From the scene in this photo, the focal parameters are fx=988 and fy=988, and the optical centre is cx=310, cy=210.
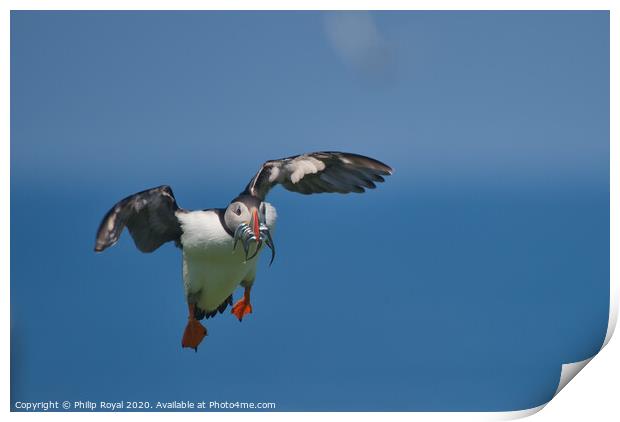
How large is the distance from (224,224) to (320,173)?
0.37 m

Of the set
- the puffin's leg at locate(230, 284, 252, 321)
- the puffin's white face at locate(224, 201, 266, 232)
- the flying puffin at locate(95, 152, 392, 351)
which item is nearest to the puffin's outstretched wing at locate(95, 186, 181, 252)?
the flying puffin at locate(95, 152, 392, 351)

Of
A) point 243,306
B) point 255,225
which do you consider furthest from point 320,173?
point 243,306

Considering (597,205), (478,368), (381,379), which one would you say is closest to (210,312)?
(381,379)

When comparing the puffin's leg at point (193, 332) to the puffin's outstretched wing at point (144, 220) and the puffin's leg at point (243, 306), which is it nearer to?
the puffin's leg at point (243, 306)

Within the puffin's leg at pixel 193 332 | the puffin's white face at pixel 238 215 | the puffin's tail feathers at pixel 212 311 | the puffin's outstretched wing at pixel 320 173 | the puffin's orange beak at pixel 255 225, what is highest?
the puffin's outstretched wing at pixel 320 173

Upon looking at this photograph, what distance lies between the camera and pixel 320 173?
337 centimetres

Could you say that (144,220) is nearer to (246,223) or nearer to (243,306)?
(246,223)

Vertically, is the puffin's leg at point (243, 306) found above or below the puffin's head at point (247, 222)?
below

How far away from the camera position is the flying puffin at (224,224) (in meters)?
3.28

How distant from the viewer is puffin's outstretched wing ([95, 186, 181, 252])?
129 inches

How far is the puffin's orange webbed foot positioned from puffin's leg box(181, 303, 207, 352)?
0.12 metres

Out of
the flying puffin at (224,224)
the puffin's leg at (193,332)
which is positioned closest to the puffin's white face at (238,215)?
the flying puffin at (224,224)

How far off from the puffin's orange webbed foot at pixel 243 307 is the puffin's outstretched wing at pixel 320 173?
338mm
